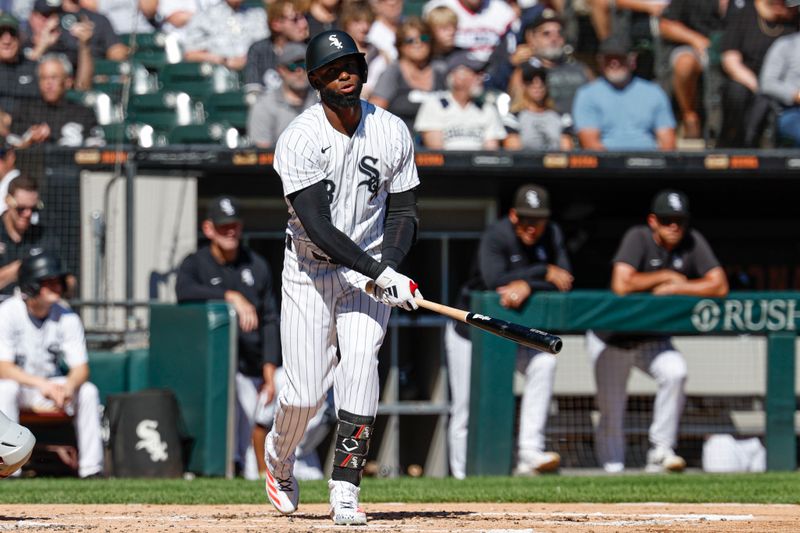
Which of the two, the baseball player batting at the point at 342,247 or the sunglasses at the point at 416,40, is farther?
the sunglasses at the point at 416,40

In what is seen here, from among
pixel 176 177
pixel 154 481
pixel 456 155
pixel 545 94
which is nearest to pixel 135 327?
pixel 176 177

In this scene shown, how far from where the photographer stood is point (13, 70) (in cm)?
1034

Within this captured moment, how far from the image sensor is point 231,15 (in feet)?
36.8

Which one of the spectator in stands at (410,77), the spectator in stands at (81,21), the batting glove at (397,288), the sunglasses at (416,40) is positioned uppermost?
the spectator in stands at (81,21)

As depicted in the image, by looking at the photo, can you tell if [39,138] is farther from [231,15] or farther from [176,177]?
[231,15]

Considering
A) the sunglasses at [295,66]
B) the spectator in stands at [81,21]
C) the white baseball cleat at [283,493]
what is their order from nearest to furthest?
the white baseball cleat at [283,493]
the sunglasses at [295,66]
the spectator in stands at [81,21]

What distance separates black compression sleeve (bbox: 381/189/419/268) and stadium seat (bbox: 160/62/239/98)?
230 inches

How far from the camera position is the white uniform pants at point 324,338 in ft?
16.6

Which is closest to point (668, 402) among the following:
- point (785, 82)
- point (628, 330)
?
point (628, 330)

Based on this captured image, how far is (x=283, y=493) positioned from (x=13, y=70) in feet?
19.6

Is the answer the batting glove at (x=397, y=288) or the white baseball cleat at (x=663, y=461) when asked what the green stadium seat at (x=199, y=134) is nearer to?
the white baseball cleat at (x=663, y=461)

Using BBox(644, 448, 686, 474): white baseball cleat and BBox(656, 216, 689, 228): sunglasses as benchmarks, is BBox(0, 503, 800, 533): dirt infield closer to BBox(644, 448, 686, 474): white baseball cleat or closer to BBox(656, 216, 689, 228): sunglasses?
BBox(644, 448, 686, 474): white baseball cleat

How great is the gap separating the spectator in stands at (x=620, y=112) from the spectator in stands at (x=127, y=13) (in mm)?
3902

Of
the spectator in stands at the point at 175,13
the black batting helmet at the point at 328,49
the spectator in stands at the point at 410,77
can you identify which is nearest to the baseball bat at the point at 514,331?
the black batting helmet at the point at 328,49
